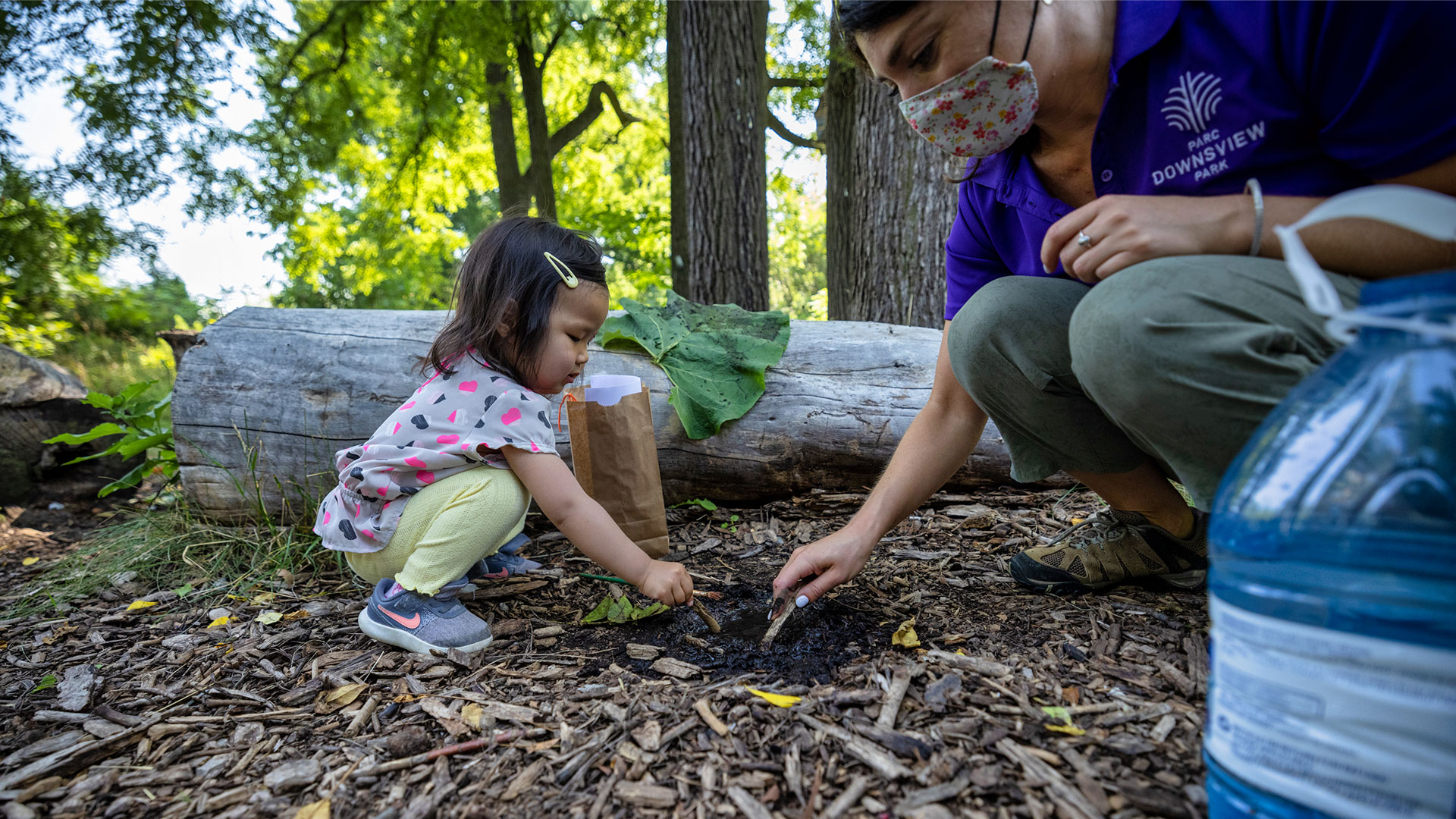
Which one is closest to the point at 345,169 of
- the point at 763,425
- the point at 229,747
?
the point at 763,425

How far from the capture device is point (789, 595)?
76.9 inches

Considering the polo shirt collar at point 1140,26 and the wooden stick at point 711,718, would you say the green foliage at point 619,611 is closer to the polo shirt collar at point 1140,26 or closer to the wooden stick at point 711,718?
the wooden stick at point 711,718

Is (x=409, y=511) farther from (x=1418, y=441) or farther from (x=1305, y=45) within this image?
(x=1305, y=45)

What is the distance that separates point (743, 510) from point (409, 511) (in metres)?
1.43

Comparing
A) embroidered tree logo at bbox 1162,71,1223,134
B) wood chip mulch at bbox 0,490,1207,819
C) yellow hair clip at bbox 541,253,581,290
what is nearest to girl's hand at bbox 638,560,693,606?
wood chip mulch at bbox 0,490,1207,819

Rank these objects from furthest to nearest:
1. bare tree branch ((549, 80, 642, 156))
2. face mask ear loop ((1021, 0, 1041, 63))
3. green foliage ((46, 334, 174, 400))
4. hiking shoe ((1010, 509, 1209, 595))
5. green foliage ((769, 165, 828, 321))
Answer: green foliage ((769, 165, 828, 321)) → bare tree branch ((549, 80, 642, 156)) → green foliage ((46, 334, 174, 400)) → hiking shoe ((1010, 509, 1209, 595)) → face mask ear loop ((1021, 0, 1041, 63))

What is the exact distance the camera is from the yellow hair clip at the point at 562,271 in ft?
7.23

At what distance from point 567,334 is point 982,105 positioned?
1272mm

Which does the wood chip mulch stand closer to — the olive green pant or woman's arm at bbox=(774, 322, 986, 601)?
woman's arm at bbox=(774, 322, 986, 601)

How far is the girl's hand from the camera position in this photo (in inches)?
77.3

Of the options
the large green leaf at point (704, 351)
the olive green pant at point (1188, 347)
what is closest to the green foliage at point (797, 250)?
the large green leaf at point (704, 351)

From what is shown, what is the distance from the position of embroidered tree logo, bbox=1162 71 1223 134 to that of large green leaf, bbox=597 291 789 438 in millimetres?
1812

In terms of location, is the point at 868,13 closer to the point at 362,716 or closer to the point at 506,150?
the point at 362,716

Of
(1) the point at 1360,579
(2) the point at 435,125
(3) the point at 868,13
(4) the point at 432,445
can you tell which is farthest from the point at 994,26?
(2) the point at 435,125
